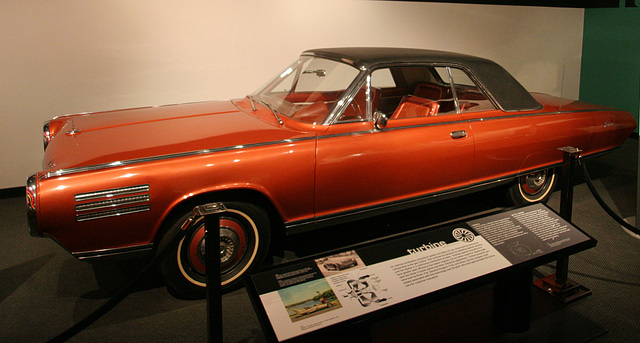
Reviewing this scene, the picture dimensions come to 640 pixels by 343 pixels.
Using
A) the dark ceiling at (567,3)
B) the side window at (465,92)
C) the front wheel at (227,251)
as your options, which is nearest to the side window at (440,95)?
the side window at (465,92)

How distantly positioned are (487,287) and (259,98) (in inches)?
85.3

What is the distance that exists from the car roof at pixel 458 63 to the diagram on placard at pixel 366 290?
170cm

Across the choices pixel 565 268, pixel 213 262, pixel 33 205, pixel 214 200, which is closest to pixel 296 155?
pixel 214 200

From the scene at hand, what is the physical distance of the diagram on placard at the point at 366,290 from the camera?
5.86ft

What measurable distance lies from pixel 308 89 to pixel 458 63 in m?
1.16

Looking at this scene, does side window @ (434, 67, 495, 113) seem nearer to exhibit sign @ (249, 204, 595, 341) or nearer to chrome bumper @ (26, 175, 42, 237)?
exhibit sign @ (249, 204, 595, 341)

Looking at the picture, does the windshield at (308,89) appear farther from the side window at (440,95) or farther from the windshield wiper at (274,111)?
the side window at (440,95)

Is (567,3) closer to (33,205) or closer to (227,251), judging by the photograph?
(227,251)

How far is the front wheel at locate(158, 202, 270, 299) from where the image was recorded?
2.65 m

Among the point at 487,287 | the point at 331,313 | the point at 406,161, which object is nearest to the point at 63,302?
the point at 331,313

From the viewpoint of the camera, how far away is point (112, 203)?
→ 2355mm

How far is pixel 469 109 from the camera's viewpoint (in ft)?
11.5

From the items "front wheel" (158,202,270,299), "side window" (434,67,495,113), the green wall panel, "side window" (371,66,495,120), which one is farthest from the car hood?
the green wall panel

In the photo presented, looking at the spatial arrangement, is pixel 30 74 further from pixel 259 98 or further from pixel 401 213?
pixel 401 213
